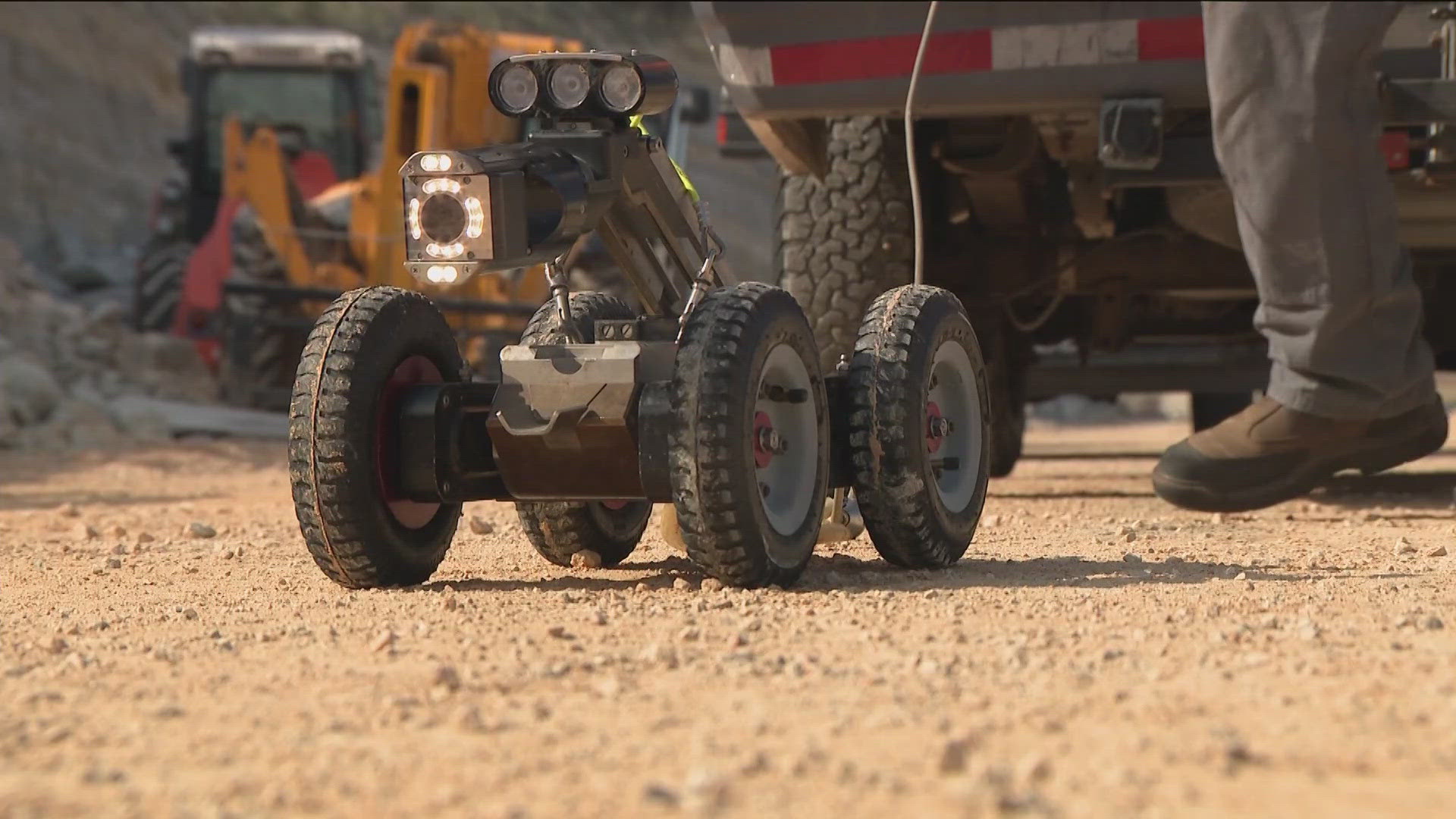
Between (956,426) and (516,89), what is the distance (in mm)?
1158

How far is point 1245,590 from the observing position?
3570 mm

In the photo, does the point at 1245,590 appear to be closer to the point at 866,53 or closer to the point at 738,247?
the point at 866,53

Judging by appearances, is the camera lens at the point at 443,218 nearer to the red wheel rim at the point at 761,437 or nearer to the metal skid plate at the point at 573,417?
the metal skid plate at the point at 573,417

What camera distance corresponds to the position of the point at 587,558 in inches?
168

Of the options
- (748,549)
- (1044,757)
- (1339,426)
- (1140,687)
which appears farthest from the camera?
(1339,426)

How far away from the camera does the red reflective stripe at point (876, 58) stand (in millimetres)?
4953

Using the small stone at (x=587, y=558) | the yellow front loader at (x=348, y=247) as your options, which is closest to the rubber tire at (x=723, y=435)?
the small stone at (x=587, y=558)

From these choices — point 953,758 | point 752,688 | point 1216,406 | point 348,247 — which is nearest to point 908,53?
point 752,688

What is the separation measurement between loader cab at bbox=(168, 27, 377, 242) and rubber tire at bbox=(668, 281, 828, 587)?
527 inches

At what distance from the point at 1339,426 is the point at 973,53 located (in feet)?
4.03

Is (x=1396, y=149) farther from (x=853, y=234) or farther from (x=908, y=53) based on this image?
(x=853, y=234)

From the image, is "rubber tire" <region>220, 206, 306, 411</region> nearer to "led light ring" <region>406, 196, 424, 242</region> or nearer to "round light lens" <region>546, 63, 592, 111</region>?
"round light lens" <region>546, 63, 592, 111</region>

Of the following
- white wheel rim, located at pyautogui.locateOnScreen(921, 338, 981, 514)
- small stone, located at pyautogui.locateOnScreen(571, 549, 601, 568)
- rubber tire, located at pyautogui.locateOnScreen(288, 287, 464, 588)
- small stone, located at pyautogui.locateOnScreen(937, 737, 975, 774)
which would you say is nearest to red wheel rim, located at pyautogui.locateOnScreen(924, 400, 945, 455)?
white wheel rim, located at pyautogui.locateOnScreen(921, 338, 981, 514)

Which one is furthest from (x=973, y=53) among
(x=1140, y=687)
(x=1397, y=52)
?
(x=1140, y=687)
